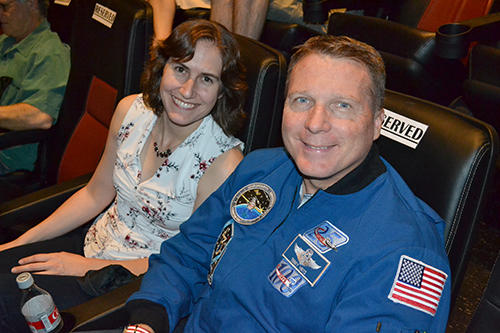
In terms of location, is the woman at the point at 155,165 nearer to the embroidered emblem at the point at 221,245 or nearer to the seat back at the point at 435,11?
the embroidered emblem at the point at 221,245

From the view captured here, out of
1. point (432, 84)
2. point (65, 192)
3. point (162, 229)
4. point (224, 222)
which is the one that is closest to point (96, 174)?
point (65, 192)

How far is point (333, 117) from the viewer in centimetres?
92

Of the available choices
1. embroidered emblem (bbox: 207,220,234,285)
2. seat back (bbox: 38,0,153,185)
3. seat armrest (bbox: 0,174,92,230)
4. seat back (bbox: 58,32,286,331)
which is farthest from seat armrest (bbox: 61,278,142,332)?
seat back (bbox: 38,0,153,185)

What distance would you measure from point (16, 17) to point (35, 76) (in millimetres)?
336

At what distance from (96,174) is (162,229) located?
1.24 ft

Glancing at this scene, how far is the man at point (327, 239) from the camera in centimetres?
81

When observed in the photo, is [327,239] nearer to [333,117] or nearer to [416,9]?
[333,117]

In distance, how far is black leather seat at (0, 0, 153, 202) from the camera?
5.70 feet

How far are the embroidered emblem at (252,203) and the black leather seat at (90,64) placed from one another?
2.97ft

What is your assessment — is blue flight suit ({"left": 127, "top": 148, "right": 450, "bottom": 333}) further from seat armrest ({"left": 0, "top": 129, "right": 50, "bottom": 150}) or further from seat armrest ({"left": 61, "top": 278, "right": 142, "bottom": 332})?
seat armrest ({"left": 0, "top": 129, "right": 50, "bottom": 150})

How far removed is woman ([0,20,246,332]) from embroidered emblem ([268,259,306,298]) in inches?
16.7

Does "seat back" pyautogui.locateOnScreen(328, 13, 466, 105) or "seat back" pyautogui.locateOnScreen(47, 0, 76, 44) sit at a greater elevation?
"seat back" pyautogui.locateOnScreen(328, 13, 466, 105)

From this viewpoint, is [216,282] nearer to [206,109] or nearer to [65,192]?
[206,109]

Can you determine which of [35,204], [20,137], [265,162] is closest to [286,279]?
[265,162]
